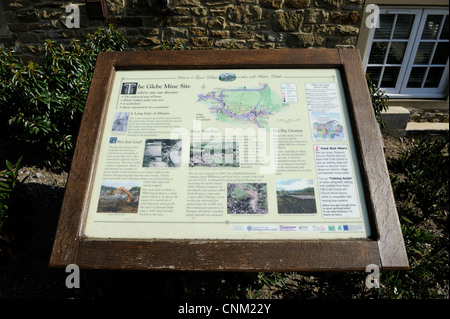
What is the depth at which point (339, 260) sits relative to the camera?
1511mm

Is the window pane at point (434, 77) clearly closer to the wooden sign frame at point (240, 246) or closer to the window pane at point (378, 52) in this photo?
the window pane at point (378, 52)

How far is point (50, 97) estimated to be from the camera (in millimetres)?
3072

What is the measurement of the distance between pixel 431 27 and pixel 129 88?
4.23 metres

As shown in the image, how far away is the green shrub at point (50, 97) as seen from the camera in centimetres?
305

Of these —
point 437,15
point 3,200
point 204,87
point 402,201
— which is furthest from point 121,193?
point 437,15

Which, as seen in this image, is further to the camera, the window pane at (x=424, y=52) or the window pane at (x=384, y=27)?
the window pane at (x=424, y=52)

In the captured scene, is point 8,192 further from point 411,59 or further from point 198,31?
point 411,59

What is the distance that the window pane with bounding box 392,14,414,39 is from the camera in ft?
13.7

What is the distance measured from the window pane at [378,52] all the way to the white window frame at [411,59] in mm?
56

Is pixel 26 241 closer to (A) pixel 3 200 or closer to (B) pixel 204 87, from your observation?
(A) pixel 3 200

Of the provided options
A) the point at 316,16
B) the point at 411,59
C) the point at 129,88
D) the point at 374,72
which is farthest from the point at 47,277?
the point at 411,59

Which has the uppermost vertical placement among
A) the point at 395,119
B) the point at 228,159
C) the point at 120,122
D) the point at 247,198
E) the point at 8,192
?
the point at 395,119

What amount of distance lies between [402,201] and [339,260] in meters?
2.47

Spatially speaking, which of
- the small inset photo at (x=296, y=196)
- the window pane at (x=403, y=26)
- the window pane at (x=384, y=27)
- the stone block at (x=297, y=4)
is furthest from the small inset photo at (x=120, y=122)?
the window pane at (x=403, y=26)
